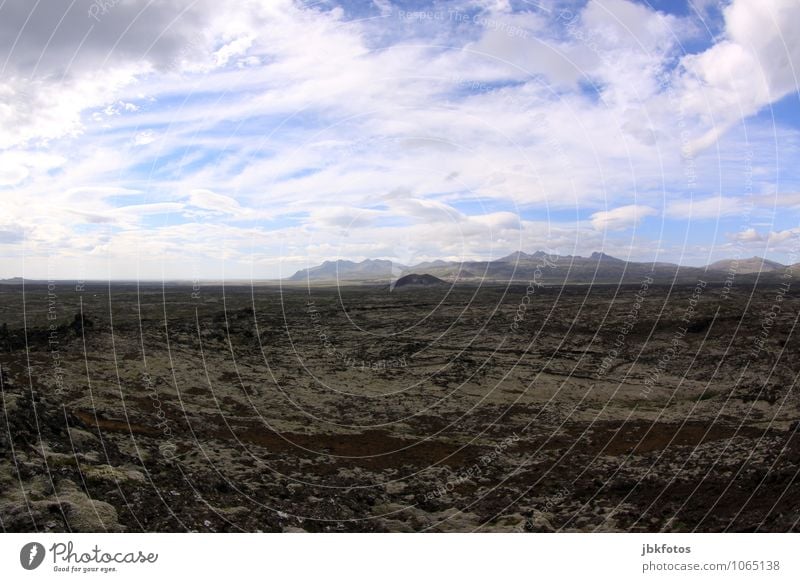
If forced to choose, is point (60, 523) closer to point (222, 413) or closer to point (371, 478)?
point (371, 478)

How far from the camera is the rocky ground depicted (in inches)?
637

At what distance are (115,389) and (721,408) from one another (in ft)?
117

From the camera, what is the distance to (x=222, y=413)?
92.0ft

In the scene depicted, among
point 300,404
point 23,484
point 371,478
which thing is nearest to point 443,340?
point 300,404
